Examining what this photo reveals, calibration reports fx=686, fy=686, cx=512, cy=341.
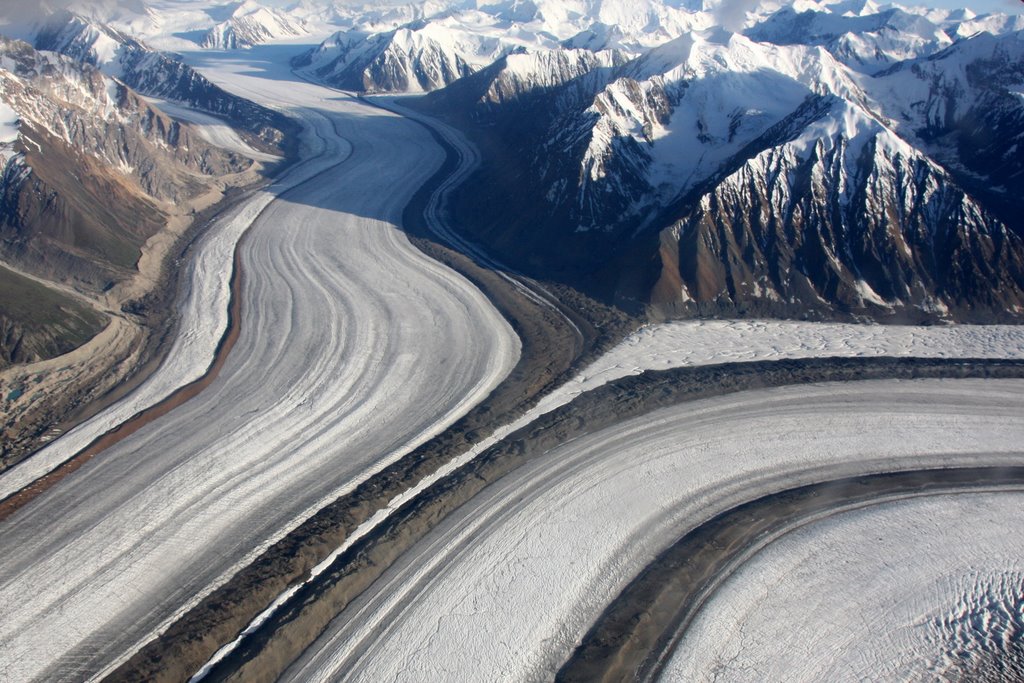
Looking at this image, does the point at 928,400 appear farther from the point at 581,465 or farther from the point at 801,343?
the point at 581,465

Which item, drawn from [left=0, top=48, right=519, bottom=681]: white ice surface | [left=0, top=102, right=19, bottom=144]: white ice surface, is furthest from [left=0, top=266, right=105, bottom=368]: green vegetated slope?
[left=0, top=102, right=19, bottom=144]: white ice surface

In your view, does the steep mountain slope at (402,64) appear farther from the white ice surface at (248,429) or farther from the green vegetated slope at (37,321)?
the green vegetated slope at (37,321)

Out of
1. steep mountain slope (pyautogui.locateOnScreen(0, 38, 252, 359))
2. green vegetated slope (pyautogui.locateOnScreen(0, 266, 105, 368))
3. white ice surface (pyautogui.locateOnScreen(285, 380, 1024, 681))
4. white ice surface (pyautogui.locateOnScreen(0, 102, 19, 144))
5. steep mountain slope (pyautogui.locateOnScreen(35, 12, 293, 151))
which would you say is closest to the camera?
white ice surface (pyautogui.locateOnScreen(285, 380, 1024, 681))

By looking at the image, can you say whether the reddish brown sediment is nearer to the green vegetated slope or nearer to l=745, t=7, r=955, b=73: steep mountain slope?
the green vegetated slope

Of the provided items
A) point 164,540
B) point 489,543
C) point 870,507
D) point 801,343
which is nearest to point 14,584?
point 164,540

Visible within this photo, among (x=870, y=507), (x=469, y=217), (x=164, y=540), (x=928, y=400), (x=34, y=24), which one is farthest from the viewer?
(x=34, y=24)

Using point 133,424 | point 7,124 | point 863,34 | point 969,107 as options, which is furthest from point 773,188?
point 863,34

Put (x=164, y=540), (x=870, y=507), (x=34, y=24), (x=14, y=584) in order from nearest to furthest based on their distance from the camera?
(x=14, y=584) → (x=164, y=540) → (x=870, y=507) → (x=34, y=24)

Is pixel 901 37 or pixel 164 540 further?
pixel 901 37
